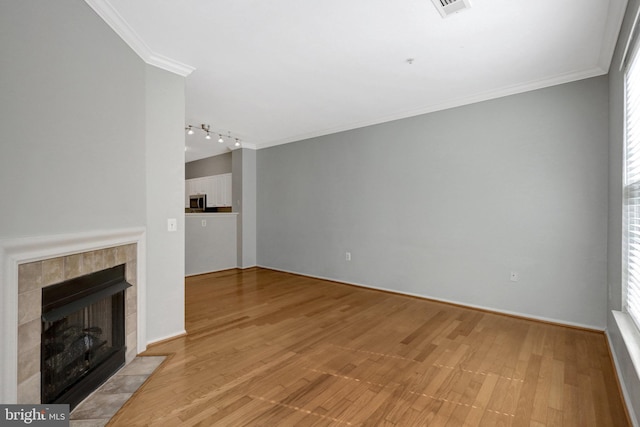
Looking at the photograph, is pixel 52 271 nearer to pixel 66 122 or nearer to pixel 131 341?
pixel 66 122

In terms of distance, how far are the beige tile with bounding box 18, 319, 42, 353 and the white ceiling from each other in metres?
2.03

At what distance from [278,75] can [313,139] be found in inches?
93.4

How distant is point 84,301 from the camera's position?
6.20 ft

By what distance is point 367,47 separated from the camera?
262 centimetres

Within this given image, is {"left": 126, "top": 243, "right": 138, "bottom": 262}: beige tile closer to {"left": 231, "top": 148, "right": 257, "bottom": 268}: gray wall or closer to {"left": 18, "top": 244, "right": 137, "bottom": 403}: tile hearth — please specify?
{"left": 18, "top": 244, "right": 137, "bottom": 403}: tile hearth

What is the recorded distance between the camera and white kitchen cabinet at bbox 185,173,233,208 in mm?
6934

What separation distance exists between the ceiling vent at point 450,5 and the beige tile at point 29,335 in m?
3.11

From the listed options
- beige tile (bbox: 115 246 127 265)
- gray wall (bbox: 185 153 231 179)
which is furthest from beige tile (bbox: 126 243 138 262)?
gray wall (bbox: 185 153 231 179)

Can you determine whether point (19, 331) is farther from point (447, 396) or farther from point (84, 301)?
point (447, 396)

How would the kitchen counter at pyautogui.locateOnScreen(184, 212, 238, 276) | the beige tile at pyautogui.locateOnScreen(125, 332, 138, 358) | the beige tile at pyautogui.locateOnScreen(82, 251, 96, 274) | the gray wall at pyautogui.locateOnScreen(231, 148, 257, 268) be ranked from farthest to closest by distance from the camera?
1. the gray wall at pyautogui.locateOnScreen(231, 148, 257, 268)
2. the kitchen counter at pyautogui.locateOnScreen(184, 212, 238, 276)
3. the beige tile at pyautogui.locateOnScreen(125, 332, 138, 358)
4. the beige tile at pyautogui.locateOnScreen(82, 251, 96, 274)

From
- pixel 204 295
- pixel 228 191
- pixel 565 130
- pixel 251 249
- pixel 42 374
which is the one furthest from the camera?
pixel 228 191

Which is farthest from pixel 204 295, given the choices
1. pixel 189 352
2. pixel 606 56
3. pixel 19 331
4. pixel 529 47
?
pixel 606 56

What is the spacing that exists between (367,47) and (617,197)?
246 cm

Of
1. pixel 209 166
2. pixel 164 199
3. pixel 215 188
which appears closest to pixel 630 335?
pixel 164 199
